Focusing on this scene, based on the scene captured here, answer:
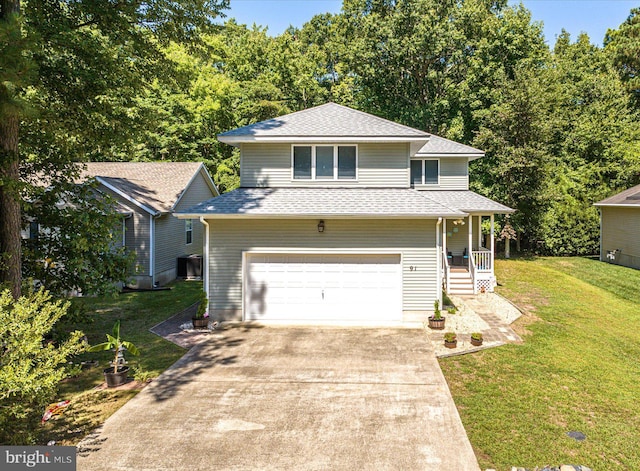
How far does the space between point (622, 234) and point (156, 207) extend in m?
25.1

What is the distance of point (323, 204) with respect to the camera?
1234 centimetres

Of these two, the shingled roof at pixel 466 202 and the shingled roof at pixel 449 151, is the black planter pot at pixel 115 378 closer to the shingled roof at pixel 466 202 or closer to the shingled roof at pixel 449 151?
the shingled roof at pixel 466 202

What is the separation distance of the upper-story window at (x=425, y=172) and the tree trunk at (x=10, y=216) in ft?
49.8

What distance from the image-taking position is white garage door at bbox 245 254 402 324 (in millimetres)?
12234

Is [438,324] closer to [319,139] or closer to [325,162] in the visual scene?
[325,162]

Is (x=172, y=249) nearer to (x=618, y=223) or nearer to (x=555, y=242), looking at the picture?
(x=555, y=242)

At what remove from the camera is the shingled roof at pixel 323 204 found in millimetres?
11695

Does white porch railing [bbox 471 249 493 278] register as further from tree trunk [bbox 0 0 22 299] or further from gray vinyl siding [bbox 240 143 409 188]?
tree trunk [bbox 0 0 22 299]

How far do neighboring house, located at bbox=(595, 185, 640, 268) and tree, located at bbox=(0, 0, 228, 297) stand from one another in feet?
75.3

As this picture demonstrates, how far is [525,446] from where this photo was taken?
6.06m

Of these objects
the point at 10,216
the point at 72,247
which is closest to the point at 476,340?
the point at 72,247

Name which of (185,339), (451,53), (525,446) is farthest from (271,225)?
(451,53)

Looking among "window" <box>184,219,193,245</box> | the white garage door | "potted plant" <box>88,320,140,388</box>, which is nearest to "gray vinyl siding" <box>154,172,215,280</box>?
"window" <box>184,219,193,245</box>

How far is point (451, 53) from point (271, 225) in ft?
77.3
